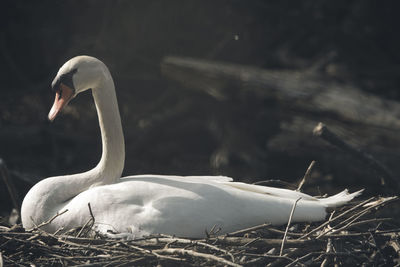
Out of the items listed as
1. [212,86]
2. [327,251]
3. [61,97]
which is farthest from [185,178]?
[212,86]

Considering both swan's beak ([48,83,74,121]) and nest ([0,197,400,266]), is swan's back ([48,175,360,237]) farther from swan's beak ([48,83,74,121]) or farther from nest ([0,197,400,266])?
swan's beak ([48,83,74,121])

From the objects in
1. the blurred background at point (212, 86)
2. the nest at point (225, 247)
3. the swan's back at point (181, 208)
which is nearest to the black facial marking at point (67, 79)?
the swan's back at point (181, 208)

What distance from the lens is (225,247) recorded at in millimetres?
4410

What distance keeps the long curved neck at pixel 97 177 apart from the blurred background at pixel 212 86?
213 centimetres

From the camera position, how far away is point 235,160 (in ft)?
29.4

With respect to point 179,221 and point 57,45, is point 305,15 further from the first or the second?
point 179,221

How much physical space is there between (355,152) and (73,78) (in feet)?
7.50

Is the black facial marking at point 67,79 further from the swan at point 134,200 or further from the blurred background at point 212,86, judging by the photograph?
the blurred background at point 212,86

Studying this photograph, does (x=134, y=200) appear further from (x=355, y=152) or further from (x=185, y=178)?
(x=355, y=152)

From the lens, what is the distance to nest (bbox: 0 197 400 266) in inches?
167

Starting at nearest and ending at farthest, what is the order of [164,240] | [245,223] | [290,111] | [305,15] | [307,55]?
[164,240], [245,223], [290,111], [305,15], [307,55]

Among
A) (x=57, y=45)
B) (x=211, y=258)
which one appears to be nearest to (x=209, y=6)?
(x=57, y=45)

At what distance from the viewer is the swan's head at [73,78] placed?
16.5 ft

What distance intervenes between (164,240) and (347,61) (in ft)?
23.8
